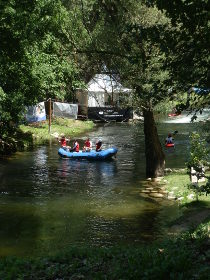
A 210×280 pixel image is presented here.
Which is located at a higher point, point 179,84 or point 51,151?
point 179,84

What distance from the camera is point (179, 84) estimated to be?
652 centimetres

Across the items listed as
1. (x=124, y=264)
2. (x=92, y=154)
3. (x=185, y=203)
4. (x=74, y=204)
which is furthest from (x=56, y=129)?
(x=124, y=264)

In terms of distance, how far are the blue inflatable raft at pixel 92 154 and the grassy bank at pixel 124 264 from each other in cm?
1878

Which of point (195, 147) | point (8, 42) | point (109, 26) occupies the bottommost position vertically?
point (195, 147)

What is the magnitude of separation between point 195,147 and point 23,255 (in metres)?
9.49

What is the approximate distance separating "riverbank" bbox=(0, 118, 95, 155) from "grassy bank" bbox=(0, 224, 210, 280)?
2216 centimetres

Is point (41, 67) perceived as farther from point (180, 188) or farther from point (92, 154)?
point (180, 188)

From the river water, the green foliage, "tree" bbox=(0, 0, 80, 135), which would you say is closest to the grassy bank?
the river water

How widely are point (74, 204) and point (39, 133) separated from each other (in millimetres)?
21890

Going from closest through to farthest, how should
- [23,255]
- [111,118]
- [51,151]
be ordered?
[23,255] → [51,151] → [111,118]

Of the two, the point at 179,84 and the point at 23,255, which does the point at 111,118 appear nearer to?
the point at 23,255

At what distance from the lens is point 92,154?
29.7 meters

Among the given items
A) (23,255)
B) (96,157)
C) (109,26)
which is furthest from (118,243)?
(96,157)

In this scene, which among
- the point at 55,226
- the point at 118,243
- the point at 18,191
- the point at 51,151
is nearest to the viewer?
the point at 118,243
